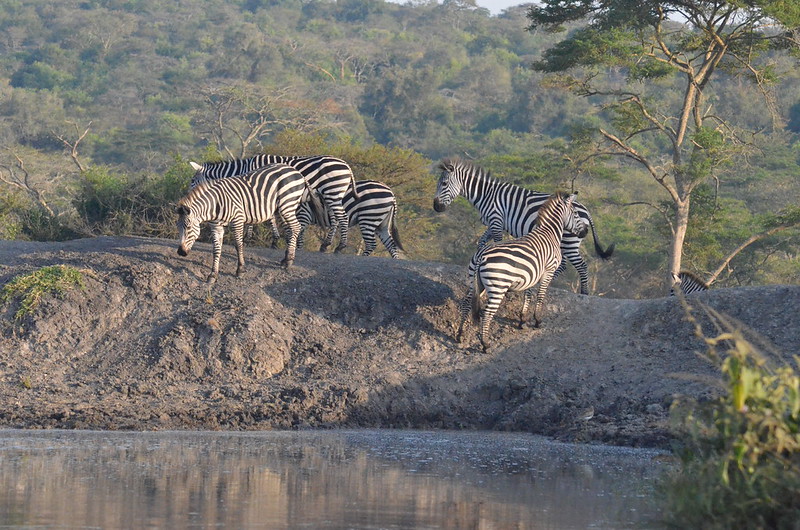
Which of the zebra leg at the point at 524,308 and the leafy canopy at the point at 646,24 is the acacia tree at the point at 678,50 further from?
the zebra leg at the point at 524,308

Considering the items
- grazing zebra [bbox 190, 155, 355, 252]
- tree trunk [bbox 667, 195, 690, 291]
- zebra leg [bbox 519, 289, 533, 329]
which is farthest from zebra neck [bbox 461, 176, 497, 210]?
tree trunk [bbox 667, 195, 690, 291]

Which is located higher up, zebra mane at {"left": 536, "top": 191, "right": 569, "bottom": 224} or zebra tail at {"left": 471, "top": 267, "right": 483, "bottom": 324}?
zebra mane at {"left": 536, "top": 191, "right": 569, "bottom": 224}

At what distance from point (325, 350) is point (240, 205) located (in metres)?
2.24

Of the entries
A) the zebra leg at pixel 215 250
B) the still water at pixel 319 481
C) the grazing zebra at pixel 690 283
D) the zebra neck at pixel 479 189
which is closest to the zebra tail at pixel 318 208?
the zebra leg at pixel 215 250

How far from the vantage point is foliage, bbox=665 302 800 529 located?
600cm

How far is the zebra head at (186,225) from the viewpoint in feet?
45.1

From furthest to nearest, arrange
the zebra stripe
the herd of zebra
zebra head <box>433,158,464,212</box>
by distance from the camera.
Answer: zebra head <box>433,158,464,212</box>
the zebra stripe
the herd of zebra

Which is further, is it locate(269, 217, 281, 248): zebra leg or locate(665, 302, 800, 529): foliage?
locate(269, 217, 281, 248): zebra leg

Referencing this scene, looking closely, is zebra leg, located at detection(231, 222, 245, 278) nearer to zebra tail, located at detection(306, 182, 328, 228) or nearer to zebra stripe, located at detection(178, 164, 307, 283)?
zebra stripe, located at detection(178, 164, 307, 283)

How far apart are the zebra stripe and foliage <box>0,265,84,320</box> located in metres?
1.34

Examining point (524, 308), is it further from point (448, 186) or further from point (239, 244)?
point (239, 244)

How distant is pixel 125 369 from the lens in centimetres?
1275

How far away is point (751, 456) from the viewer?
603cm

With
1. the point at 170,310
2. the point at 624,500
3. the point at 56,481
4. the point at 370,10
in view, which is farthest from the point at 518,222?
the point at 370,10
